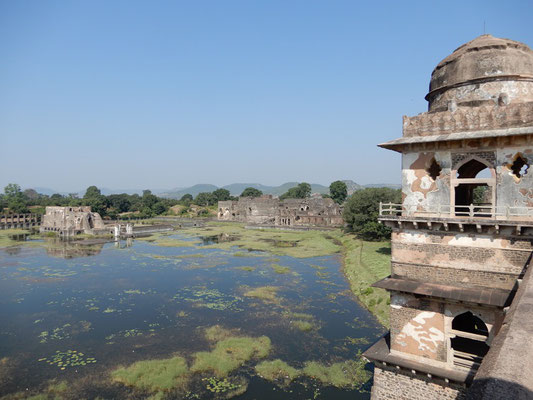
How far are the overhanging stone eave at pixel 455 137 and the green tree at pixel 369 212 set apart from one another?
35699mm

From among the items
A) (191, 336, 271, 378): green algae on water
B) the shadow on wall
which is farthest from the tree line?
the shadow on wall

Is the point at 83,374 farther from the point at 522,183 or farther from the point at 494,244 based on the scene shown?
the point at 522,183

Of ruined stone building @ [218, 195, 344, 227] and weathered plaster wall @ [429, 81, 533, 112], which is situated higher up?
weathered plaster wall @ [429, 81, 533, 112]

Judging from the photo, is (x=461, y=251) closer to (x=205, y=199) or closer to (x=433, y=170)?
(x=433, y=170)

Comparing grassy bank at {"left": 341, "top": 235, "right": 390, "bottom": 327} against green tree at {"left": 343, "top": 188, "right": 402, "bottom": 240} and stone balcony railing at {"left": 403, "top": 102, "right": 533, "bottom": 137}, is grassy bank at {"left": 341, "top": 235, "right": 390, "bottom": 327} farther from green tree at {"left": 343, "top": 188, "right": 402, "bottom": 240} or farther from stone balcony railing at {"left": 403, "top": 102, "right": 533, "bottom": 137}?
stone balcony railing at {"left": 403, "top": 102, "right": 533, "bottom": 137}

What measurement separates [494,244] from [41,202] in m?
144

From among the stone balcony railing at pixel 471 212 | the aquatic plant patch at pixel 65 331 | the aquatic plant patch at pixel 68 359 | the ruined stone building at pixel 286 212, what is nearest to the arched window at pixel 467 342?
the stone balcony railing at pixel 471 212

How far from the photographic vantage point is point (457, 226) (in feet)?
38.3

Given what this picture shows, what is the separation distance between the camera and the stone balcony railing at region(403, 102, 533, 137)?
11.2 metres

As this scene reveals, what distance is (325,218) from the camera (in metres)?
78.0

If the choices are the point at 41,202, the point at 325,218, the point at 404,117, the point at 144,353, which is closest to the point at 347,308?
the point at 144,353

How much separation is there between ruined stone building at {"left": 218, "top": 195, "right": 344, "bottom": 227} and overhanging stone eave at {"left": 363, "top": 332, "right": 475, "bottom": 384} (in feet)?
208

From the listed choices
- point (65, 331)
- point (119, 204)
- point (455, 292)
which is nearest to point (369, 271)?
point (455, 292)

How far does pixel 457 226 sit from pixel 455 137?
291cm
